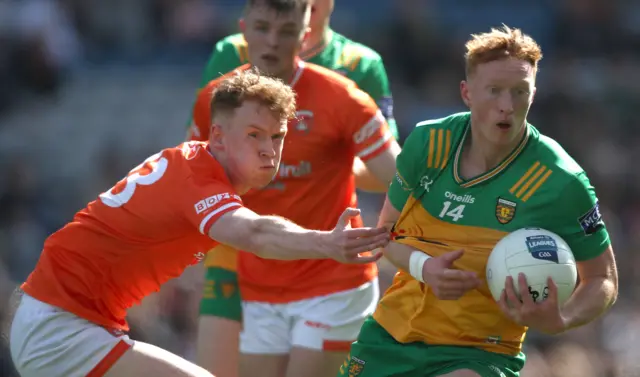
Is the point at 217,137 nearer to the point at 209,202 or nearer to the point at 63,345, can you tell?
the point at 209,202

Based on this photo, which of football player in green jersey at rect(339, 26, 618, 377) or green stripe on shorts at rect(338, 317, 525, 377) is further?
green stripe on shorts at rect(338, 317, 525, 377)

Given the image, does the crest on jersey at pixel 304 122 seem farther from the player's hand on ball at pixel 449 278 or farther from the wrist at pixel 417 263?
the player's hand on ball at pixel 449 278

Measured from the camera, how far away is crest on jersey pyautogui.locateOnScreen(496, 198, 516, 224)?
5.10m

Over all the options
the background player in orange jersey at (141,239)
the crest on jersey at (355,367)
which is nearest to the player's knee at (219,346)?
the crest on jersey at (355,367)

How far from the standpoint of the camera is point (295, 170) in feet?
21.5

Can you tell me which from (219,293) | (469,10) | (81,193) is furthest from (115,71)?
(219,293)

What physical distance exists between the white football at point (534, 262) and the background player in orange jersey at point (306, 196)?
1.62m

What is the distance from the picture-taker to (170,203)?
4.91 metres

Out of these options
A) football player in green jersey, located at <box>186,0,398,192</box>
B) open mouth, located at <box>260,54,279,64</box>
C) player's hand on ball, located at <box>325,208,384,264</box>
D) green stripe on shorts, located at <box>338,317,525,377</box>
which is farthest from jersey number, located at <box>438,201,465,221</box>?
football player in green jersey, located at <box>186,0,398,192</box>

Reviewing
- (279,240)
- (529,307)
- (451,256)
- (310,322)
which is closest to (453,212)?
(451,256)

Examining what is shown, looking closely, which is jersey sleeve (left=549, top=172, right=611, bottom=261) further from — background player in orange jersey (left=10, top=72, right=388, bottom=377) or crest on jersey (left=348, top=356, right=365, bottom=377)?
background player in orange jersey (left=10, top=72, right=388, bottom=377)

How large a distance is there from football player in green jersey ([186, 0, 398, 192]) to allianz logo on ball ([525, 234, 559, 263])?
2.27m

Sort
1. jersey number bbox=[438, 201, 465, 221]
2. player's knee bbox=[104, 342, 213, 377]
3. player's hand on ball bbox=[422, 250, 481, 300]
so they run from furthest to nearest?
jersey number bbox=[438, 201, 465, 221]
player's knee bbox=[104, 342, 213, 377]
player's hand on ball bbox=[422, 250, 481, 300]

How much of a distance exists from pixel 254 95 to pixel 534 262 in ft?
4.50
